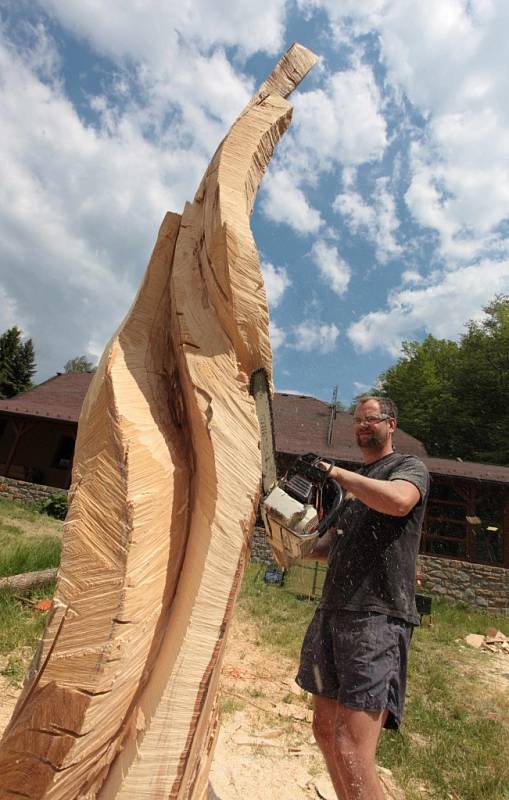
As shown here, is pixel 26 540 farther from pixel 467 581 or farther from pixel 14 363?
pixel 14 363

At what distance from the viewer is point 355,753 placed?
49.7 inches

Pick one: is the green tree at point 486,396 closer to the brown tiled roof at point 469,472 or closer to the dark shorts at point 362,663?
the brown tiled roof at point 469,472

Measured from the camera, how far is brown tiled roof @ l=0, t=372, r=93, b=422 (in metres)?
12.4

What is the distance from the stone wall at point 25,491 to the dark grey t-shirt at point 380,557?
10185 mm

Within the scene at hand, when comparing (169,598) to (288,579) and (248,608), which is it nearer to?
(248,608)

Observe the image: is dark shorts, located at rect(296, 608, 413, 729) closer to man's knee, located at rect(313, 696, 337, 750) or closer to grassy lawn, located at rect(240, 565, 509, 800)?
man's knee, located at rect(313, 696, 337, 750)

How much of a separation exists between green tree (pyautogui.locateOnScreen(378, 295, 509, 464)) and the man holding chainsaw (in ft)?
70.9

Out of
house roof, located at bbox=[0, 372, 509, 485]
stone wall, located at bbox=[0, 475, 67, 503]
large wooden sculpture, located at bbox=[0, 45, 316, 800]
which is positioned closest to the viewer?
large wooden sculpture, located at bbox=[0, 45, 316, 800]

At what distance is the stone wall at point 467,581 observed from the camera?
8633 millimetres

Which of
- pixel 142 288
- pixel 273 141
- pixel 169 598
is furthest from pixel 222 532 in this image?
pixel 273 141

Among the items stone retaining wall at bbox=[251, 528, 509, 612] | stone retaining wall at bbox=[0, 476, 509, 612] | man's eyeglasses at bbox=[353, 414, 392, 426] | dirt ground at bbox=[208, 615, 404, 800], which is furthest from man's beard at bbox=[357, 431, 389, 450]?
stone retaining wall at bbox=[251, 528, 509, 612]

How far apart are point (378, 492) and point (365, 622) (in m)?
0.40

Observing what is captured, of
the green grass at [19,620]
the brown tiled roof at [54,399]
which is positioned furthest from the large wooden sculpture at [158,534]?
the brown tiled roof at [54,399]

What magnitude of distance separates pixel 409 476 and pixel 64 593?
106 centimetres
